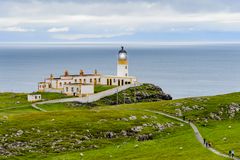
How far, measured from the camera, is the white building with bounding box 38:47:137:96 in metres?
144

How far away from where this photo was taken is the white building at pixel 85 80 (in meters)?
144

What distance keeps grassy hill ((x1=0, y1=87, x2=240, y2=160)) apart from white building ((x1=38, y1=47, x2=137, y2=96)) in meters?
32.5

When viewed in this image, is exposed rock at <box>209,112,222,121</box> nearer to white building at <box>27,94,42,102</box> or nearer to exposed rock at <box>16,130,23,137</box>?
exposed rock at <box>16,130,23,137</box>

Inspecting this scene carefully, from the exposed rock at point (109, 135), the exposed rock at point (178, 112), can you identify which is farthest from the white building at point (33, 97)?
the exposed rock at point (109, 135)

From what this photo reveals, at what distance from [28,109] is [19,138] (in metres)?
35.9

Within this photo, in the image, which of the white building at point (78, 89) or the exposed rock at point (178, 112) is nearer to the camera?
the exposed rock at point (178, 112)

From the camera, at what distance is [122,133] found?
293 feet

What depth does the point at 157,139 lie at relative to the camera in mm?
85812

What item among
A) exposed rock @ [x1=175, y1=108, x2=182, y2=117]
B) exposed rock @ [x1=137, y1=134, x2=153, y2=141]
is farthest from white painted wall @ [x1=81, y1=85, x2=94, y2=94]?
exposed rock @ [x1=137, y1=134, x2=153, y2=141]

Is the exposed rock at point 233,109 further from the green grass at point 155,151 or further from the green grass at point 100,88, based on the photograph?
the green grass at point 100,88

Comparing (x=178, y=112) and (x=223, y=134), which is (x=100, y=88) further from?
(x=223, y=134)

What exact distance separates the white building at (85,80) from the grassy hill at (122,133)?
107ft

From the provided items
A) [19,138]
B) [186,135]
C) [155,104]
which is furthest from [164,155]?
[155,104]

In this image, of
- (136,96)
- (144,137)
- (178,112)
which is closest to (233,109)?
(178,112)
